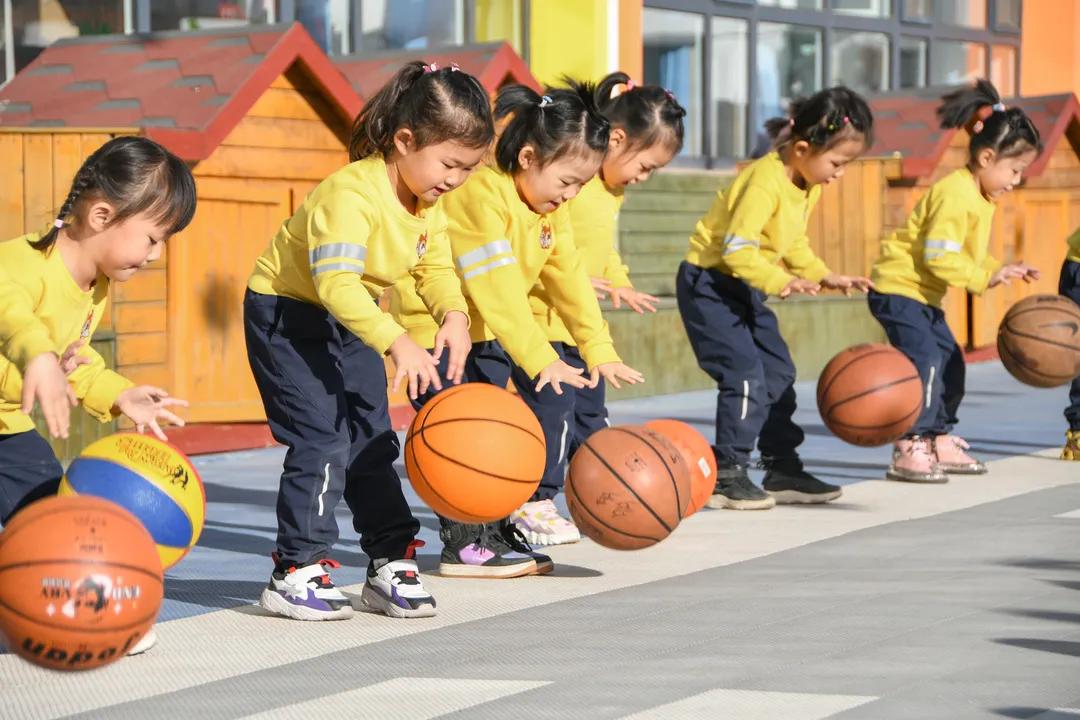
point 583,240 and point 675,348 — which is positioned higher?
point 583,240

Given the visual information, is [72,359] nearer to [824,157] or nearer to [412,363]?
[412,363]

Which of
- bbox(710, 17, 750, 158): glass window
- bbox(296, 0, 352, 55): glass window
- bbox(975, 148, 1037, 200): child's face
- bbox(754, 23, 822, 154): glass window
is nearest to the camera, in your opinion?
bbox(975, 148, 1037, 200): child's face

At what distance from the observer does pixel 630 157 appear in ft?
27.4

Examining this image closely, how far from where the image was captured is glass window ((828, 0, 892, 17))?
73.9 ft

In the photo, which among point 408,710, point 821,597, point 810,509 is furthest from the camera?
point 810,509

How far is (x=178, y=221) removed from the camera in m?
5.55

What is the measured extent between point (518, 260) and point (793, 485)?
106 inches

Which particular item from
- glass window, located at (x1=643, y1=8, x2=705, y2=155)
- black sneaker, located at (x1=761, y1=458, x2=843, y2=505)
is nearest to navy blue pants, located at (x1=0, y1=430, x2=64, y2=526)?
black sneaker, located at (x1=761, y1=458, x2=843, y2=505)

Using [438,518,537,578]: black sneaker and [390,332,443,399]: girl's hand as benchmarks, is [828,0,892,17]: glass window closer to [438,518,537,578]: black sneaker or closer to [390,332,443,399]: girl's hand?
[438,518,537,578]: black sneaker

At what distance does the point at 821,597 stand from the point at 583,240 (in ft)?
7.98

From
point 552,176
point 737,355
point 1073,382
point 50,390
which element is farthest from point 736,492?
point 50,390

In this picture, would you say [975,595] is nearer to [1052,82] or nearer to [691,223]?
[691,223]

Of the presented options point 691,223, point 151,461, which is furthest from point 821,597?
point 691,223

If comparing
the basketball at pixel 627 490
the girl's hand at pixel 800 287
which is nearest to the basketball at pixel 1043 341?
the girl's hand at pixel 800 287
